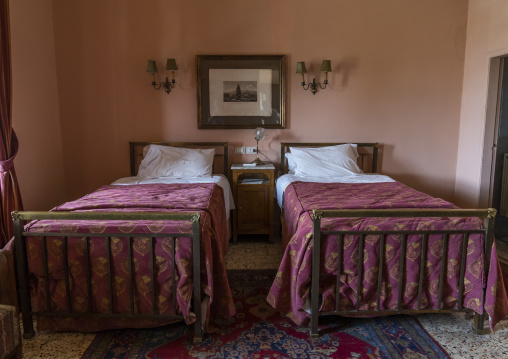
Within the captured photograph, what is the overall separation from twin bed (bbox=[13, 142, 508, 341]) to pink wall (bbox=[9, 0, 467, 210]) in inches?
83.6

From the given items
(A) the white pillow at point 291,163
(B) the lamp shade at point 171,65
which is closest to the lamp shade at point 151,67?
(B) the lamp shade at point 171,65

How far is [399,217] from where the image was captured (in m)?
2.20

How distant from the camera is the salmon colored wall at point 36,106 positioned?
132 inches

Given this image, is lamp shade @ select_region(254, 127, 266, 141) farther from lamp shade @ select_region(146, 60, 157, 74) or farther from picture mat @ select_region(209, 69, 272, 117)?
lamp shade @ select_region(146, 60, 157, 74)

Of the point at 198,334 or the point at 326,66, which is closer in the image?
the point at 198,334

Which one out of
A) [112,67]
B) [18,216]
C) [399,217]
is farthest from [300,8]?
[18,216]

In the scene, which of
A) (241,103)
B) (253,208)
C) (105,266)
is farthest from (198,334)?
(241,103)

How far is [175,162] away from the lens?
3.82 m

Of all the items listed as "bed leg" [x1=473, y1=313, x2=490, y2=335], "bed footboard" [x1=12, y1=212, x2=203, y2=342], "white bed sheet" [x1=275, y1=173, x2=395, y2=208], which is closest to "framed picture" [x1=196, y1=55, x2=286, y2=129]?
"white bed sheet" [x1=275, y1=173, x2=395, y2=208]

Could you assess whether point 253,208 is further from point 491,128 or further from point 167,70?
point 491,128

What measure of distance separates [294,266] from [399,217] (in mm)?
679

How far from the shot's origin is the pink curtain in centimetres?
280

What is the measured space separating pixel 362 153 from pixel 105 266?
3.05 metres

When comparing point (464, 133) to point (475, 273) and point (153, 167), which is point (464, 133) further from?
point (153, 167)
